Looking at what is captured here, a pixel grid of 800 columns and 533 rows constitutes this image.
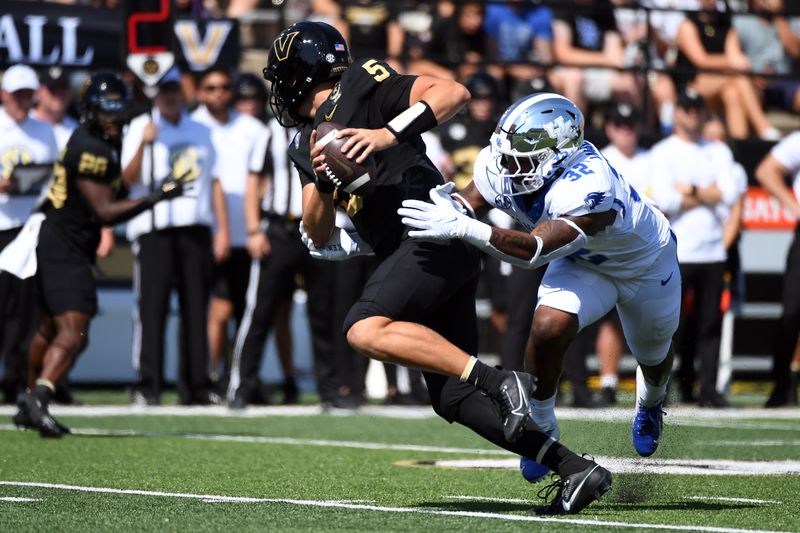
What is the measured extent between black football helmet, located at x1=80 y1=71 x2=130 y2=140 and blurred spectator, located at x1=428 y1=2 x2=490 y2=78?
4.74 m

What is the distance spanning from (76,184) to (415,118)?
12.5 ft

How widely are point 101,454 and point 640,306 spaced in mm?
2909

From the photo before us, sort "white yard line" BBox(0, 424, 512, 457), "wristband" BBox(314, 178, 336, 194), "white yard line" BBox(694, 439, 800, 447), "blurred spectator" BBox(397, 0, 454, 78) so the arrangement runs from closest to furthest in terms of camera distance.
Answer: "wristband" BBox(314, 178, 336, 194), "white yard line" BBox(0, 424, 512, 457), "white yard line" BBox(694, 439, 800, 447), "blurred spectator" BBox(397, 0, 454, 78)

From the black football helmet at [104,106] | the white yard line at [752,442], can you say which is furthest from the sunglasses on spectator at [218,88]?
the white yard line at [752,442]

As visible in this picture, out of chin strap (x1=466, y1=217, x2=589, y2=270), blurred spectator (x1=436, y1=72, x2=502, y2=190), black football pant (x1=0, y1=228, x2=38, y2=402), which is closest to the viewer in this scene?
chin strap (x1=466, y1=217, x2=589, y2=270)

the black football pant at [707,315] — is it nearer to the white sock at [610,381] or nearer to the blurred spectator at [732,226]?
the blurred spectator at [732,226]

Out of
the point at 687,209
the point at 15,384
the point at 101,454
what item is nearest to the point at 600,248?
the point at 101,454

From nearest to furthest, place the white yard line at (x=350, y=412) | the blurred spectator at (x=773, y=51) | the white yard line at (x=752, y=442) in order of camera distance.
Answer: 1. the white yard line at (x=752, y=442)
2. the white yard line at (x=350, y=412)
3. the blurred spectator at (x=773, y=51)

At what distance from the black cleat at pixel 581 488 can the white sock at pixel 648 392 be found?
1.02m

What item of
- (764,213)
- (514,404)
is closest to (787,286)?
(764,213)

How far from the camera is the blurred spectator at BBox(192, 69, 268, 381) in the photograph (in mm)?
11133

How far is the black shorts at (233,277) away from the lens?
11.2 meters

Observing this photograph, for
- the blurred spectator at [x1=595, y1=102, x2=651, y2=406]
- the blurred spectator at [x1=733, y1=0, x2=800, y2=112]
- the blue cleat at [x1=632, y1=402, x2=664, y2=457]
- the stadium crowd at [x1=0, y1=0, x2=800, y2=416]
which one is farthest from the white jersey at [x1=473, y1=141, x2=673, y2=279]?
the blurred spectator at [x1=733, y1=0, x2=800, y2=112]

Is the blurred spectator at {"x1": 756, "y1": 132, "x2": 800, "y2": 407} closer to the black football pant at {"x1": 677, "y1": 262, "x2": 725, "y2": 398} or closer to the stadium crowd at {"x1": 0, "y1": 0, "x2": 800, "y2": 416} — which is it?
the stadium crowd at {"x1": 0, "y1": 0, "x2": 800, "y2": 416}
